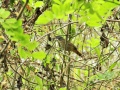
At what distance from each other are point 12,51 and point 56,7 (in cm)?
81

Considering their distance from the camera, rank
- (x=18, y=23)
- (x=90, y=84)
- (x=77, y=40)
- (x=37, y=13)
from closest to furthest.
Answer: (x=18, y=23)
(x=37, y=13)
(x=90, y=84)
(x=77, y=40)

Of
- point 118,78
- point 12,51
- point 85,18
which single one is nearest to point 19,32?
point 85,18

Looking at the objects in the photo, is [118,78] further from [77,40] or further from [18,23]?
[18,23]

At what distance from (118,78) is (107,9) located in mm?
1294

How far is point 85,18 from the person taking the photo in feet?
2.93

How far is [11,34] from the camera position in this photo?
33.6 inches

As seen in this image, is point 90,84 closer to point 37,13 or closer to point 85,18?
point 37,13

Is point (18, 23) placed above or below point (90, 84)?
above

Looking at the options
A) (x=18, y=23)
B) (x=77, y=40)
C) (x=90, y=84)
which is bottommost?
(x=90, y=84)

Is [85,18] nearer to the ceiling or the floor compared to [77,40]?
nearer to the ceiling

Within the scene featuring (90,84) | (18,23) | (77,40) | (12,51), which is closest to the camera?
(18,23)

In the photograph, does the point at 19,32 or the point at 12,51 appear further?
the point at 12,51

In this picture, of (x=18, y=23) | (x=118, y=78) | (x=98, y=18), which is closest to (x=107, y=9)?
(x=98, y=18)

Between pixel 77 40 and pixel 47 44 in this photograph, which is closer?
pixel 47 44
